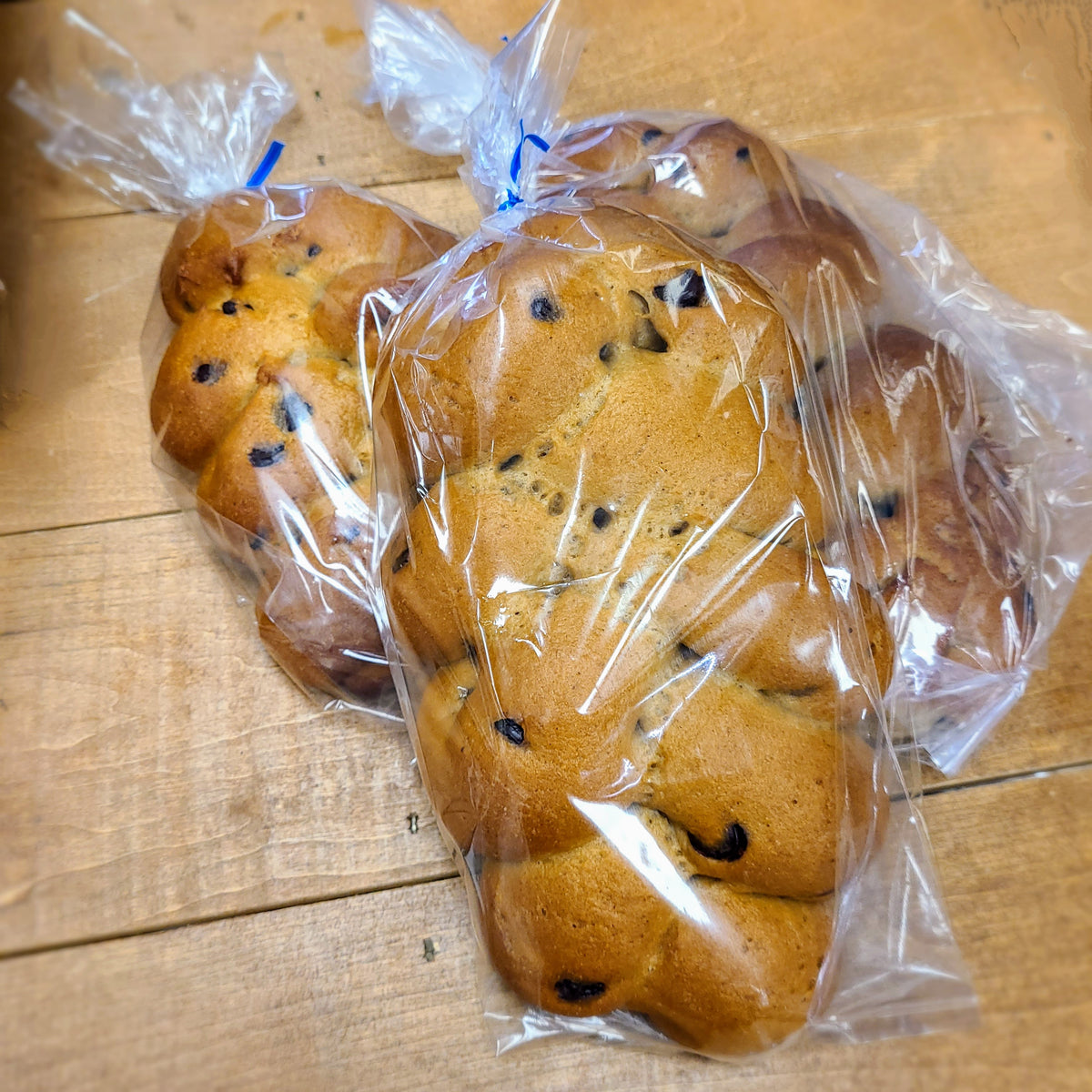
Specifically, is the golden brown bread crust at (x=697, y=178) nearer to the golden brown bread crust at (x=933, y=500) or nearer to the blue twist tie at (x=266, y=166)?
the golden brown bread crust at (x=933, y=500)

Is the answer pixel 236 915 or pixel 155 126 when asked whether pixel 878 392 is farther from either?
pixel 155 126

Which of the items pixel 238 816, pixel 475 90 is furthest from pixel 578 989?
pixel 475 90

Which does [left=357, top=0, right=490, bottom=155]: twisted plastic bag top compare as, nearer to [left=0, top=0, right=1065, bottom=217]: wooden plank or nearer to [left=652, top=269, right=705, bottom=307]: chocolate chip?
[left=0, top=0, right=1065, bottom=217]: wooden plank

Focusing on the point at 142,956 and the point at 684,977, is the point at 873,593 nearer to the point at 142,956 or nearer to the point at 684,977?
the point at 684,977

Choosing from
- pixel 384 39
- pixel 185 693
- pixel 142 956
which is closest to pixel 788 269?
pixel 384 39

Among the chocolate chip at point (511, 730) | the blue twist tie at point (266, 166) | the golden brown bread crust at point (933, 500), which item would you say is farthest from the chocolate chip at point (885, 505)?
the blue twist tie at point (266, 166)

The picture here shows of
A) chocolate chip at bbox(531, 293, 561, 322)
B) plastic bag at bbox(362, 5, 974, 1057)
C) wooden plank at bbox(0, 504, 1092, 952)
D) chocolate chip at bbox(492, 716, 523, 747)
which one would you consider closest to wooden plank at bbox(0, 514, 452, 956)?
wooden plank at bbox(0, 504, 1092, 952)
